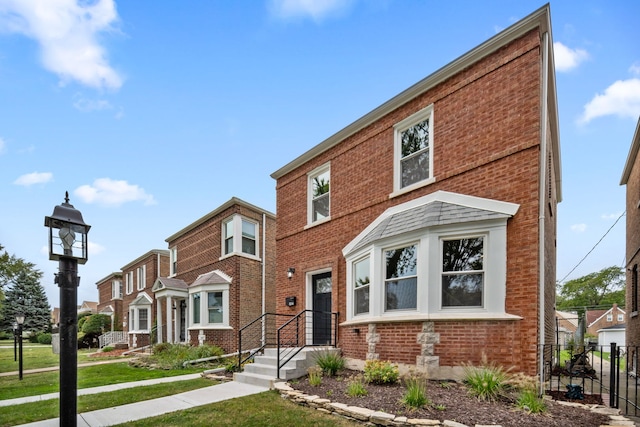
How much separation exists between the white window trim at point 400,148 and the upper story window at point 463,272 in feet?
5.77

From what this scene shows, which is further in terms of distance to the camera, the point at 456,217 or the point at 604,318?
the point at 604,318

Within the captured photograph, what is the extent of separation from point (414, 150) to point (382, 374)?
5250 mm

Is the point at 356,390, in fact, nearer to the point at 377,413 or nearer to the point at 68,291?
the point at 377,413

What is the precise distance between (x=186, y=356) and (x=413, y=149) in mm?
10668

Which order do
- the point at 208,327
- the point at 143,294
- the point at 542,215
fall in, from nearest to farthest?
the point at 542,215 < the point at 208,327 < the point at 143,294

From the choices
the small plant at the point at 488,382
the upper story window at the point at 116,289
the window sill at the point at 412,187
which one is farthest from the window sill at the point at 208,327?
the upper story window at the point at 116,289

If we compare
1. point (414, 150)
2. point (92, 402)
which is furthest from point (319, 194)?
point (92, 402)

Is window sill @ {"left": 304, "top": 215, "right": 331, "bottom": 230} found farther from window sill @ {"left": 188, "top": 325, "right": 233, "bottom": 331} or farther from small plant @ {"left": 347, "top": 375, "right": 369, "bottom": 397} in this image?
window sill @ {"left": 188, "top": 325, "right": 233, "bottom": 331}

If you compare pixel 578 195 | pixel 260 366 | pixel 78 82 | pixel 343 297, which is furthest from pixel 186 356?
pixel 578 195

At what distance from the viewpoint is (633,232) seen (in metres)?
13.3

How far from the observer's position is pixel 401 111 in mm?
9461

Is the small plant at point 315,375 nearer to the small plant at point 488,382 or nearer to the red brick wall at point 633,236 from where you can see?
the small plant at point 488,382

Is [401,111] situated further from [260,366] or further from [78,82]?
[78,82]

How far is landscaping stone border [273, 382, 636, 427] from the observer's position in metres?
5.06
